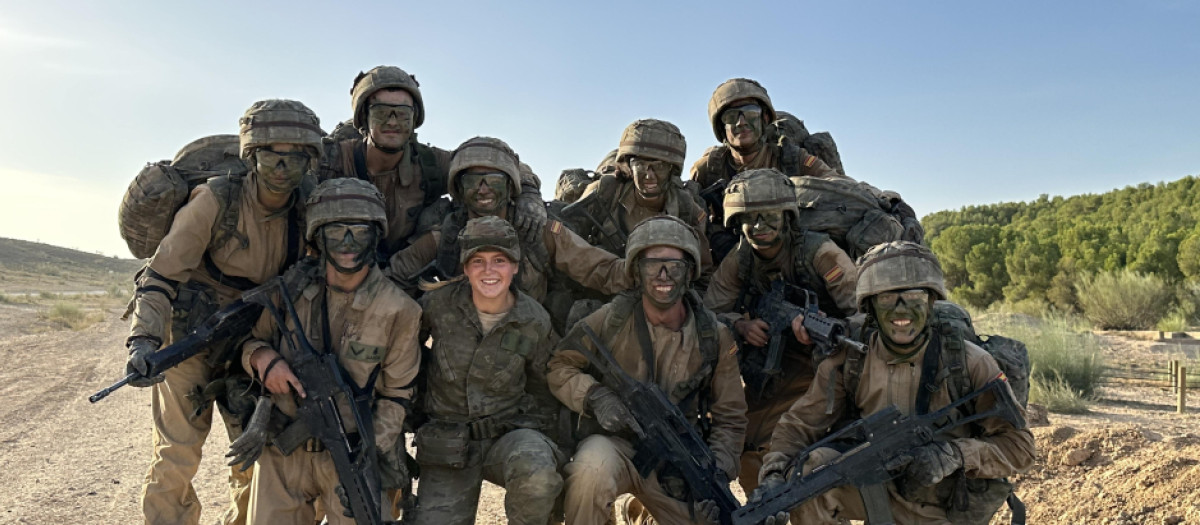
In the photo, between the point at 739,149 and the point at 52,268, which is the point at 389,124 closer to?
the point at 739,149

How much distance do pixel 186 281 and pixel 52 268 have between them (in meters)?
78.4

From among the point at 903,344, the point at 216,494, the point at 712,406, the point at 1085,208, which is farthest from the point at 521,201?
the point at 1085,208

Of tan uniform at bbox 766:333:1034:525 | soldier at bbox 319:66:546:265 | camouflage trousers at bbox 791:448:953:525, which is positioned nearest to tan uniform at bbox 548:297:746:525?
tan uniform at bbox 766:333:1034:525

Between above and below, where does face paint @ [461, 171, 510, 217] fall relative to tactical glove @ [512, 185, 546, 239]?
above

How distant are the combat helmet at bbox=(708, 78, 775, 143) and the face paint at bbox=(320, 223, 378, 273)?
3511mm

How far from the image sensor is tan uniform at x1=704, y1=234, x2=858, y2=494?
6113 mm

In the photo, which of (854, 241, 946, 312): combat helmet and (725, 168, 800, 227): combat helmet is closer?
(854, 241, 946, 312): combat helmet

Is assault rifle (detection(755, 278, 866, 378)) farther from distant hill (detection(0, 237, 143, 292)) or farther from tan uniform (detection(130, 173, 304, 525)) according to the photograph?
distant hill (detection(0, 237, 143, 292))

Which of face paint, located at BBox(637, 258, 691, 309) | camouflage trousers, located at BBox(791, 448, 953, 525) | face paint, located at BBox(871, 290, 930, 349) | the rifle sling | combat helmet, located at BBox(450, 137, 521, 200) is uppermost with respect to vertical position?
combat helmet, located at BBox(450, 137, 521, 200)

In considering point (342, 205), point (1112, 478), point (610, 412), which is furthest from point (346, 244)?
point (1112, 478)

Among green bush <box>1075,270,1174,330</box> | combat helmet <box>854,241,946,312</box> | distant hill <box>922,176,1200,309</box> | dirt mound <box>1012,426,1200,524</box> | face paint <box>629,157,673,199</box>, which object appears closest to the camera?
combat helmet <box>854,241,946,312</box>

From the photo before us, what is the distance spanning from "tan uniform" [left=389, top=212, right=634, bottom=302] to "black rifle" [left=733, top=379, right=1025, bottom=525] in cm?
203

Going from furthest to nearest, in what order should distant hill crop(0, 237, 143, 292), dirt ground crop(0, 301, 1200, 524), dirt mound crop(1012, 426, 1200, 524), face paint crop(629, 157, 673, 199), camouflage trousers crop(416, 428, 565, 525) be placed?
distant hill crop(0, 237, 143, 292), dirt ground crop(0, 301, 1200, 524), dirt mound crop(1012, 426, 1200, 524), face paint crop(629, 157, 673, 199), camouflage trousers crop(416, 428, 565, 525)

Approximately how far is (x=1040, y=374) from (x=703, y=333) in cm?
1129
